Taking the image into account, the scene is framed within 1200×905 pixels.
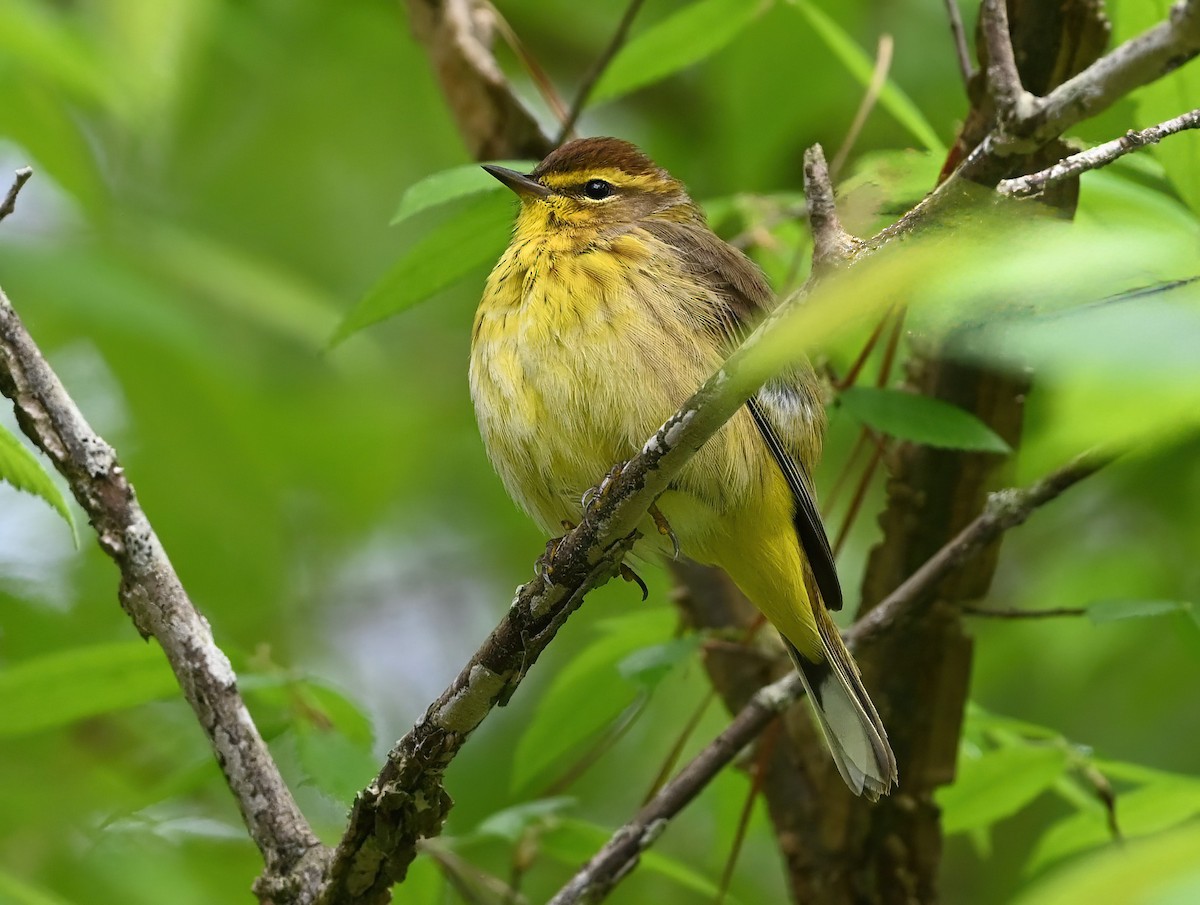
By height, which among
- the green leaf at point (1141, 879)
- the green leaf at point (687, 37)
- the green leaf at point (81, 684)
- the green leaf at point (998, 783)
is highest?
the green leaf at point (687, 37)

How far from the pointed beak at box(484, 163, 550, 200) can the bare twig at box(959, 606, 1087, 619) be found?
1.88 m

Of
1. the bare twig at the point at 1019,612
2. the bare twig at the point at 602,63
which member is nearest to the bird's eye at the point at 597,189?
the bare twig at the point at 602,63

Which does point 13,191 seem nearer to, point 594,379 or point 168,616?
point 168,616

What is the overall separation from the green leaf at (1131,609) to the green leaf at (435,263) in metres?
1.88

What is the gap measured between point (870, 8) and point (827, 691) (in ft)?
12.6

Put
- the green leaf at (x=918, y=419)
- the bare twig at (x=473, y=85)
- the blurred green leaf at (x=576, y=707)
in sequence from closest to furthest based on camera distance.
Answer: the green leaf at (x=918, y=419), the blurred green leaf at (x=576, y=707), the bare twig at (x=473, y=85)

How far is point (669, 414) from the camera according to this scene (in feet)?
12.8

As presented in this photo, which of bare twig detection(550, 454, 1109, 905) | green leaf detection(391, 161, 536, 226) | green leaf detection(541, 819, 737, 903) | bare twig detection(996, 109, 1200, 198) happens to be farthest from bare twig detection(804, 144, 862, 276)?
green leaf detection(541, 819, 737, 903)

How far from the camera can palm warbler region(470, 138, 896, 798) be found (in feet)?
13.0

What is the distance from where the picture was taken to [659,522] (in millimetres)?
3941

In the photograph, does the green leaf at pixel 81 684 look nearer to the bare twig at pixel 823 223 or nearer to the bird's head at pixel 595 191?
the bird's head at pixel 595 191

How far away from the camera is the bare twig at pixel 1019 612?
3.70 m

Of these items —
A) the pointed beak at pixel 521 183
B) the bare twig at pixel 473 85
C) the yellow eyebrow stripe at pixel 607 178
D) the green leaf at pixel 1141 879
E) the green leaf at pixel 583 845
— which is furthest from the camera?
the bare twig at pixel 473 85

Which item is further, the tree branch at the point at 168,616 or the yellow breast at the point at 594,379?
the yellow breast at the point at 594,379
